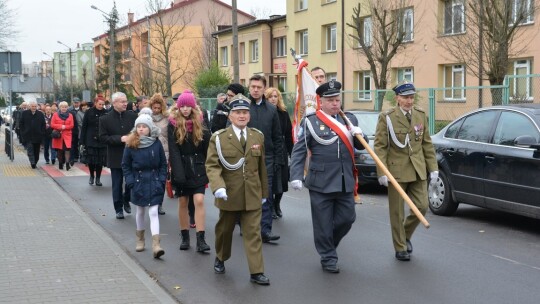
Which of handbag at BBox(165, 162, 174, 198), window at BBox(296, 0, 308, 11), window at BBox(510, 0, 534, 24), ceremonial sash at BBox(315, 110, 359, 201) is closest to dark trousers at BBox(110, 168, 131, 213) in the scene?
handbag at BBox(165, 162, 174, 198)

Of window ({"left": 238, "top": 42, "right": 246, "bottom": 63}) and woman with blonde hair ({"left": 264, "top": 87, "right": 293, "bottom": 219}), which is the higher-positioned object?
window ({"left": 238, "top": 42, "right": 246, "bottom": 63})

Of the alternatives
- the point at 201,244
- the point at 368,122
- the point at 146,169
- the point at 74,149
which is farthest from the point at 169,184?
the point at 74,149

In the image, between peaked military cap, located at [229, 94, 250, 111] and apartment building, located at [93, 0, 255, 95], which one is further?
apartment building, located at [93, 0, 255, 95]

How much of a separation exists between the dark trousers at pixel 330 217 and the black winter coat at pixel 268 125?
62.8 inches

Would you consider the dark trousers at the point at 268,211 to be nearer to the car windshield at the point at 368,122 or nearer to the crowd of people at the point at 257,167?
the crowd of people at the point at 257,167

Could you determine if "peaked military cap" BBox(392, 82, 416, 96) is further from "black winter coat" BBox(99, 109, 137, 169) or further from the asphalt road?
"black winter coat" BBox(99, 109, 137, 169)

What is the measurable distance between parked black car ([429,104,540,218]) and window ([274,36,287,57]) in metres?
39.4

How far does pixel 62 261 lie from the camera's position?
780 cm

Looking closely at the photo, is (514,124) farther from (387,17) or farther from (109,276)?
(387,17)

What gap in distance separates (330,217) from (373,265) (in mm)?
780

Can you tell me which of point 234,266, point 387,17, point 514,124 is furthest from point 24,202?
point 387,17

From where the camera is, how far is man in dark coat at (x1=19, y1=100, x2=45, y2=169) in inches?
758

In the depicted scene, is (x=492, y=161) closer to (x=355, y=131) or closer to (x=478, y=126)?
(x=478, y=126)

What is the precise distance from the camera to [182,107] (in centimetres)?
798
